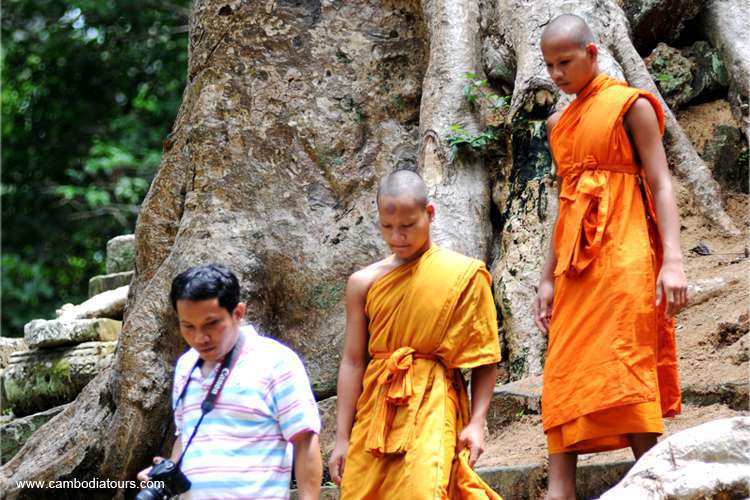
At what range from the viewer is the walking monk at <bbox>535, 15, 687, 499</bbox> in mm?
3758

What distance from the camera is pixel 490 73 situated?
618 centimetres

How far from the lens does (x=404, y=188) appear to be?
3.71 meters

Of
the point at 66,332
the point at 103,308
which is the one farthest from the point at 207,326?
the point at 103,308

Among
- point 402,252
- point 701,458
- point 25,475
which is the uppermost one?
point 402,252

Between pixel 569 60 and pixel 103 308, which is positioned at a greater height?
pixel 569 60

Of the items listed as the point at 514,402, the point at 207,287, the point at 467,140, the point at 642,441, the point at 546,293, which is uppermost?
the point at 467,140

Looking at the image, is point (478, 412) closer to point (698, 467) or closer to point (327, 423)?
point (698, 467)

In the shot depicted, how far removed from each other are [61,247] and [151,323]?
1012 cm

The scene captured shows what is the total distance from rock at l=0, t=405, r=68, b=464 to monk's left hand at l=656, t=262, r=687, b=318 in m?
4.81

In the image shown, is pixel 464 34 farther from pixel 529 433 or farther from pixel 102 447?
pixel 102 447

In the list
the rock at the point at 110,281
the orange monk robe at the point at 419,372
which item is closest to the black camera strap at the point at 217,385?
the orange monk robe at the point at 419,372

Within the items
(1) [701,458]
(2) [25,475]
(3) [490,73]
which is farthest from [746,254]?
(2) [25,475]

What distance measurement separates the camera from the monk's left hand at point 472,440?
3.63m

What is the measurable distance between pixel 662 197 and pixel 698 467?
3.85ft
